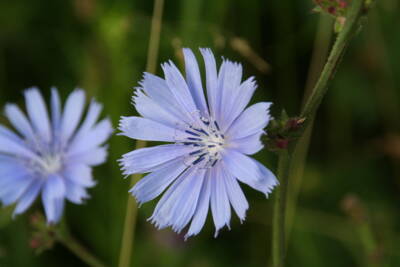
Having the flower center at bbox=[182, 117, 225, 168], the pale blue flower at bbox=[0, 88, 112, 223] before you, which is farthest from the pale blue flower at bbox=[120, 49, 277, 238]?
the pale blue flower at bbox=[0, 88, 112, 223]

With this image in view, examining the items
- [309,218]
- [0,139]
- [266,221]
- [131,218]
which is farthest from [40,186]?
[309,218]

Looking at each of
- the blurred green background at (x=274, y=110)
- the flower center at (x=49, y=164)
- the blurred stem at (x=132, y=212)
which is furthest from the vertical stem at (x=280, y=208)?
the blurred green background at (x=274, y=110)

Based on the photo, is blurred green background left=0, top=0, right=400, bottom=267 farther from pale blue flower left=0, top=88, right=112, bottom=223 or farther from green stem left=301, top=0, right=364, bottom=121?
green stem left=301, top=0, right=364, bottom=121

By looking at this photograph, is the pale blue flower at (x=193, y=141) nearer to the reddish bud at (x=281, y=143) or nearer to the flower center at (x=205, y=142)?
the flower center at (x=205, y=142)

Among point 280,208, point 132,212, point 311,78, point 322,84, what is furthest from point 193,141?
point 311,78

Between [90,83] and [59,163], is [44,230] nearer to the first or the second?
[59,163]

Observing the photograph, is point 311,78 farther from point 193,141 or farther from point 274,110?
point 193,141
